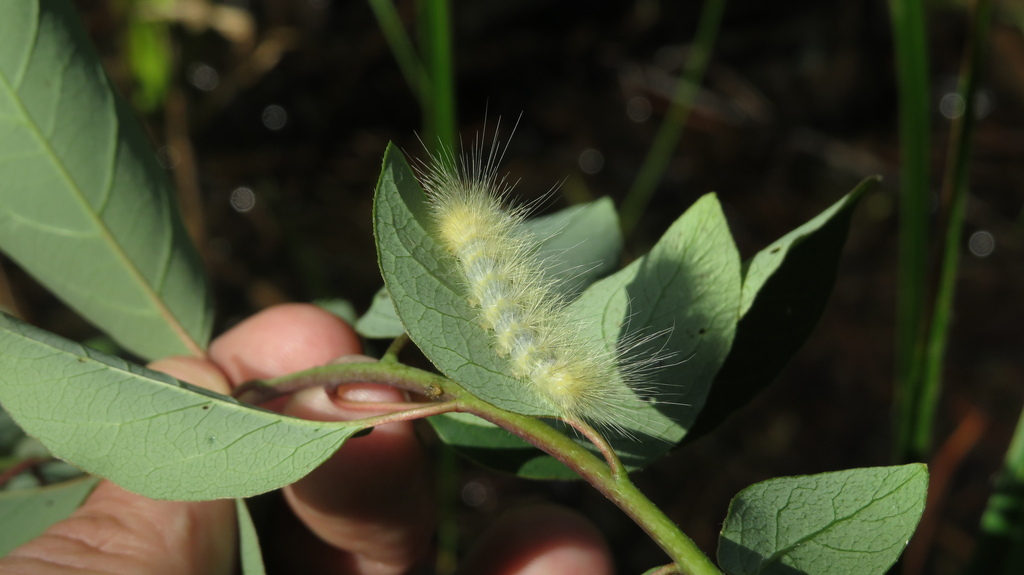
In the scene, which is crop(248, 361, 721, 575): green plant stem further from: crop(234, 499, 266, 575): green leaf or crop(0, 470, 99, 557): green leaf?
crop(0, 470, 99, 557): green leaf

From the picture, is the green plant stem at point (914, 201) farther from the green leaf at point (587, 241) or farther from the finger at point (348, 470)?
the finger at point (348, 470)

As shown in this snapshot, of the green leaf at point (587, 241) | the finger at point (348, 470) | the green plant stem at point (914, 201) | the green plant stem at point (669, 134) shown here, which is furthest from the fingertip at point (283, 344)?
the green plant stem at point (669, 134)

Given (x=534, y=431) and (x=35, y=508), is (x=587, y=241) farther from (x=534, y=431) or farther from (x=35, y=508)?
(x=35, y=508)

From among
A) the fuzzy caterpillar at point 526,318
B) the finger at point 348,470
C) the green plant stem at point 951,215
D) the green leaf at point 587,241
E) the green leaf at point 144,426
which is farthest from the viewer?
the green plant stem at point 951,215

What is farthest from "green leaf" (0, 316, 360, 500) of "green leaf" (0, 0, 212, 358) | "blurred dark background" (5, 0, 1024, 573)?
"blurred dark background" (5, 0, 1024, 573)

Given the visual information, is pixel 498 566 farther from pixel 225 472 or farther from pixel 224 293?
pixel 224 293

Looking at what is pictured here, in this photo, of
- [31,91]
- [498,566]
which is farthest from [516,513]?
[31,91]
